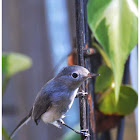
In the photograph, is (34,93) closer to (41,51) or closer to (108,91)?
(41,51)

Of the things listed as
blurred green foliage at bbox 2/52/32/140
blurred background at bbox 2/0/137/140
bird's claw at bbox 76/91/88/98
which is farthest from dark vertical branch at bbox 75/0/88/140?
blurred background at bbox 2/0/137/140

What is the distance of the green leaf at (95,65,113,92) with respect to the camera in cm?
68

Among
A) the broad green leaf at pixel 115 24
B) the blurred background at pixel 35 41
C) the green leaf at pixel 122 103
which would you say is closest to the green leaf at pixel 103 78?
the green leaf at pixel 122 103

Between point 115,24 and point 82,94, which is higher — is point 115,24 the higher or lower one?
the higher one

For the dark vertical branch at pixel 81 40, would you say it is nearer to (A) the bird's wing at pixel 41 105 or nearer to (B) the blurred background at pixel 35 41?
(A) the bird's wing at pixel 41 105

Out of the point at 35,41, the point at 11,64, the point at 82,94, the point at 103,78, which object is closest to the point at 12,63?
the point at 11,64

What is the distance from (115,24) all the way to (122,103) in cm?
21

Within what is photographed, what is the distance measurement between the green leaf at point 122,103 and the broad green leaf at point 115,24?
6.4 inches

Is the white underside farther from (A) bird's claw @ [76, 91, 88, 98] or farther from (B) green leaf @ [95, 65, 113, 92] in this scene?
(B) green leaf @ [95, 65, 113, 92]

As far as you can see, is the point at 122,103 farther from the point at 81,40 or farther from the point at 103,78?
the point at 81,40

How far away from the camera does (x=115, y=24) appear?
0.55 m

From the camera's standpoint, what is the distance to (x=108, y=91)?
2.34 feet

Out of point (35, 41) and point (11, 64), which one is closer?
point (11, 64)

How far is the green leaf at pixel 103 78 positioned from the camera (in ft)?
2.24
